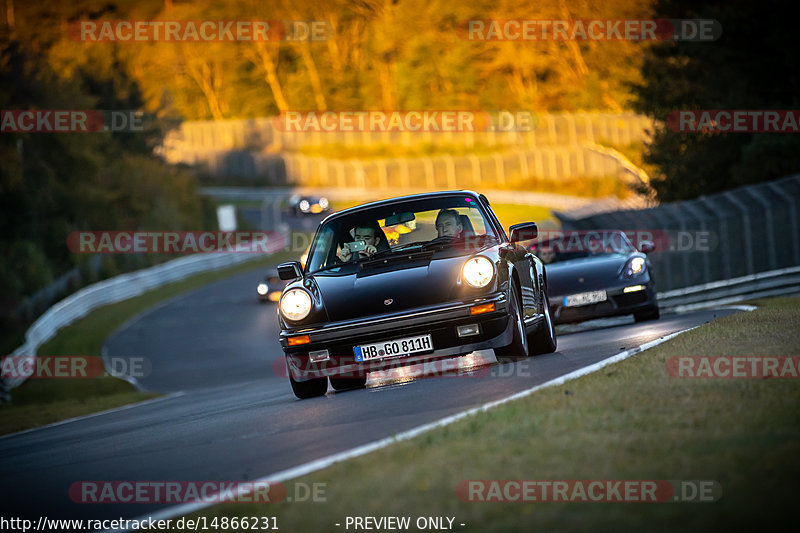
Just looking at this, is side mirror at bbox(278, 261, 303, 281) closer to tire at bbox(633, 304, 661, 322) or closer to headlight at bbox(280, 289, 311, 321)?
headlight at bbox(280, 289, 311, 321)

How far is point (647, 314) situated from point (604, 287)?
0.84 meters

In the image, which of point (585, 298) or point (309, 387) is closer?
point (309, 387)

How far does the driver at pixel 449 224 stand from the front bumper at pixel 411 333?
117 centimetres

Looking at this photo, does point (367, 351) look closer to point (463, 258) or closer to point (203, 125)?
point (463, 258)

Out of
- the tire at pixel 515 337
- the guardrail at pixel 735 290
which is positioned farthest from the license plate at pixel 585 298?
the tire at pixel 515 337

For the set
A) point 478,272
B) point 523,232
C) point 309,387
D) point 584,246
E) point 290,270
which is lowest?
point 309,387

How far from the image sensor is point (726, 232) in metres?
21.1

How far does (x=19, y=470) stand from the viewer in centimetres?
809

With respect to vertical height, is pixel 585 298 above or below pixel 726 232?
below

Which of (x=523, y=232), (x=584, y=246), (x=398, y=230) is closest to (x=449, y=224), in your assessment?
(x=398, y=230)

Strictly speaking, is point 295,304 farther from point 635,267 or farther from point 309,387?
point 635,267

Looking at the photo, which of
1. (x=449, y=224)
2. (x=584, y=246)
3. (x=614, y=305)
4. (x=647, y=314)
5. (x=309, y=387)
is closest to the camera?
(x=309, y=387)

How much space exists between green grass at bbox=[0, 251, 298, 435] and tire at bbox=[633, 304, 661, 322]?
787cm

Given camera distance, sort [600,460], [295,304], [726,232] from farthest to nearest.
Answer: [726,232] < [295,304] < [600,460]
